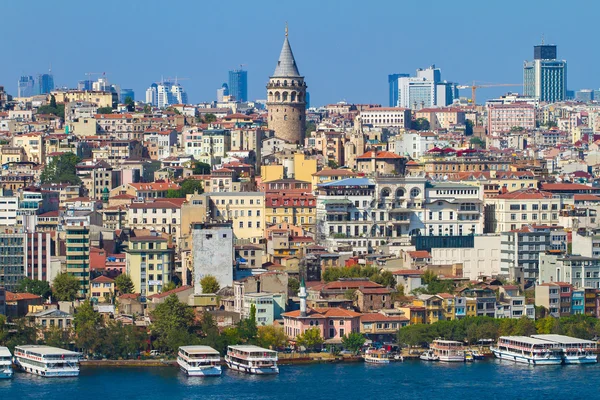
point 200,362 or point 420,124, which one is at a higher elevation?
point 420,124

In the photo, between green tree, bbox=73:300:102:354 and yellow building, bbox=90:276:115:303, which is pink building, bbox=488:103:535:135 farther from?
green tree, bbox=73:300:102:354

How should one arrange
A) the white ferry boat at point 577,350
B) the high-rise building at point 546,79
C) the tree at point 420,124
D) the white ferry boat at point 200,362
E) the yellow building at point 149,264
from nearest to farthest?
1. the white ferry boat at point 200,362
2. the white ferry boat at point 577,350
3. the yellow building at point 149,264
4. the tree at point 420,124
5. the high-rise building at point 546,79

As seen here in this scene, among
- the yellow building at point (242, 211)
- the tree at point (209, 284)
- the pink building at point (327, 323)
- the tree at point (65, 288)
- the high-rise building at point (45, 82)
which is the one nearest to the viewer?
the pink building at point (327, 323)

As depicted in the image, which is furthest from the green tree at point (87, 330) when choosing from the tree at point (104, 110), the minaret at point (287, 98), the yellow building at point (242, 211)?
the tree at point (104, 110)

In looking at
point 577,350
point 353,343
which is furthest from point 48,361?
point 577,350

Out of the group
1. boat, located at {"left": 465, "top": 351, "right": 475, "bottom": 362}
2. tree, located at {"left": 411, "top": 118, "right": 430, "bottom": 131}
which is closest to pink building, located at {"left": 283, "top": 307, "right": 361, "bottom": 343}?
boat, located at {"left": 465, "top": 351, "right": 475, "bottom": 362}

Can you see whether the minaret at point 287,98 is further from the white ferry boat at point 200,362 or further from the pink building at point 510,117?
the pink building at point 510,117

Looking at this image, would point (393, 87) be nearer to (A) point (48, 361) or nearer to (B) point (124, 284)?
(B) point (124, 284)

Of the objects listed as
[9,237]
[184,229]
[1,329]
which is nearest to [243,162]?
[184,229]

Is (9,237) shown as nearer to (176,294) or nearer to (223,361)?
(176,294)
